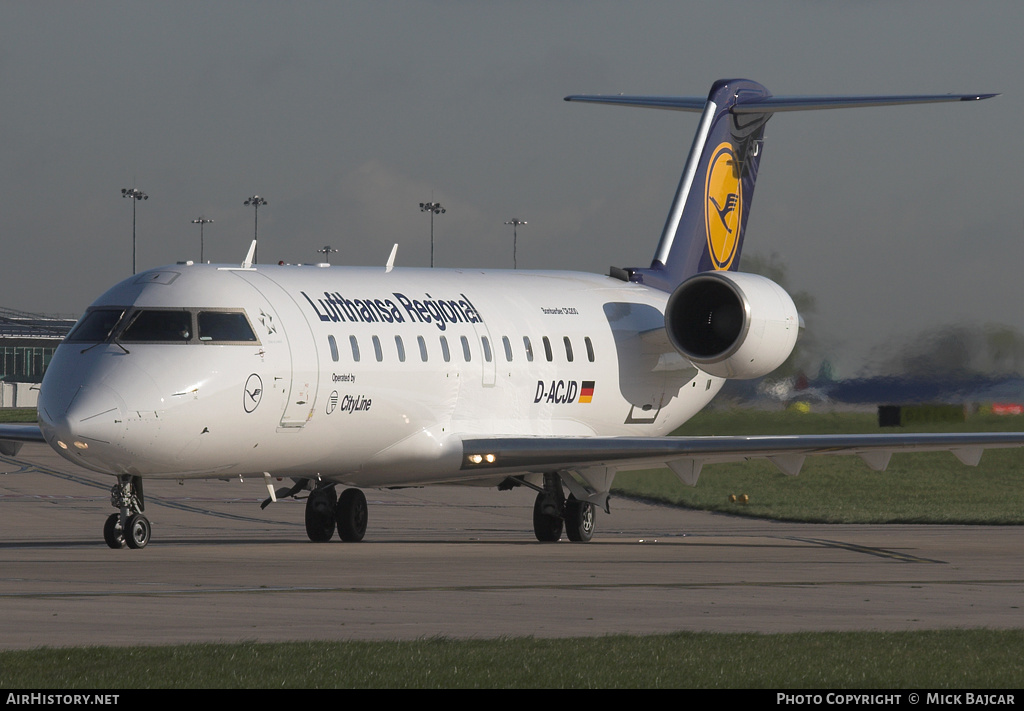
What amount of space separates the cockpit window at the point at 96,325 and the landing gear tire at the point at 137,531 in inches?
92.3

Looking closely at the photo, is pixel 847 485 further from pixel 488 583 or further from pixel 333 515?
pixel 488 583

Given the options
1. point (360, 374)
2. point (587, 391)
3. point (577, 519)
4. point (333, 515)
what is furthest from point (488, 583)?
point (587, 391)

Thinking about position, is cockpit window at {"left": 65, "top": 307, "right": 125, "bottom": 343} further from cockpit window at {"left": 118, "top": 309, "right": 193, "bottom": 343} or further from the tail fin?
the tail fin

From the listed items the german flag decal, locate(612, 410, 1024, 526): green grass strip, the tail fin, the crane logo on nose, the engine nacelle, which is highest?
the tail fin

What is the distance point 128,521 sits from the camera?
2189 centimetres

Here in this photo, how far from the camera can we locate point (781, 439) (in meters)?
24.3

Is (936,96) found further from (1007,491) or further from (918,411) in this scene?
(1007,491)

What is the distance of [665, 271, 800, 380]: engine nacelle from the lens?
2709cm

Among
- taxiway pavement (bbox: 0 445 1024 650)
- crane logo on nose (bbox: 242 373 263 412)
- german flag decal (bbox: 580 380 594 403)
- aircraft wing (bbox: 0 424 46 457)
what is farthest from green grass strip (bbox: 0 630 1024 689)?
german flag decal (bbox: 580 380 594 403)

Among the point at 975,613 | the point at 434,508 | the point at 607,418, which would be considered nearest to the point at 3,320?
the point at 434,508

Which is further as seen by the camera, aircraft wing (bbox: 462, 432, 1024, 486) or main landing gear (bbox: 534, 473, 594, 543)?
main landing gear (bbox: 534, 473, 594, 543)

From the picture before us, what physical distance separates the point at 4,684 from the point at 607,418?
1902 cm

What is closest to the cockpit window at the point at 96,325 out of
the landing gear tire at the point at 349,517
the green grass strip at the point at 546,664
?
the landing gear tire at the point at 349,517

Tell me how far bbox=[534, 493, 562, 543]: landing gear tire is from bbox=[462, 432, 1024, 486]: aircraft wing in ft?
3.84
